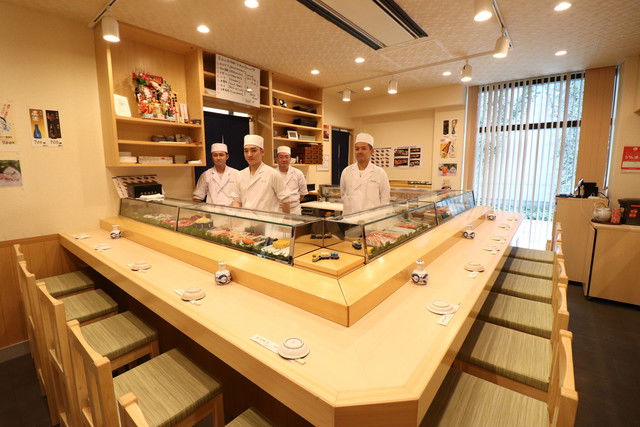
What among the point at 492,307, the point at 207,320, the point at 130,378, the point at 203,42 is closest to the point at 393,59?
the point at 203,42

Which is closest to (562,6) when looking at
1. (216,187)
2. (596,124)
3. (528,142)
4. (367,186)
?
(367,186)

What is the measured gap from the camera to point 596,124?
4.25 metres

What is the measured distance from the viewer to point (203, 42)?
330 centimetres

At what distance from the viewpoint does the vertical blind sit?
457 cm

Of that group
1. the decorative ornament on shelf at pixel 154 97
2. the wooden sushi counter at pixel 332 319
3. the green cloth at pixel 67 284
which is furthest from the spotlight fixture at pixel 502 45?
the green cloth at pixel 67 284

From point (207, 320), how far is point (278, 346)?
14.5 inches

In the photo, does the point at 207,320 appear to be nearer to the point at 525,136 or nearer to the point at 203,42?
the point at 203,42

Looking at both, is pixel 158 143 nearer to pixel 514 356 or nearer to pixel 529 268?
pixel 514 356

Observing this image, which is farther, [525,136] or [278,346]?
[525,136]

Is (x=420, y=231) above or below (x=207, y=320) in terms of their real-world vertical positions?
above

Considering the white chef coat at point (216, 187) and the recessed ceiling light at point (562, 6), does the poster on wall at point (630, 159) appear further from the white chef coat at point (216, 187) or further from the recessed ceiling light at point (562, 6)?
the white chef coat at point (216, 187)

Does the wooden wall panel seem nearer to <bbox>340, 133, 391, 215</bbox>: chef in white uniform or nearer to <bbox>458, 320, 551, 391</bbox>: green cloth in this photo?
<bbox>340, 133, 391, 215</bbox>: chef in white uniform

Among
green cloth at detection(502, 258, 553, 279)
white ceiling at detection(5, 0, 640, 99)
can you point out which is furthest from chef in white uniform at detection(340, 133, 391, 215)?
green cloth at detection(502, 258, 553, 279)

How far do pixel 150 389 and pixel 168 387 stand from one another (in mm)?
72
